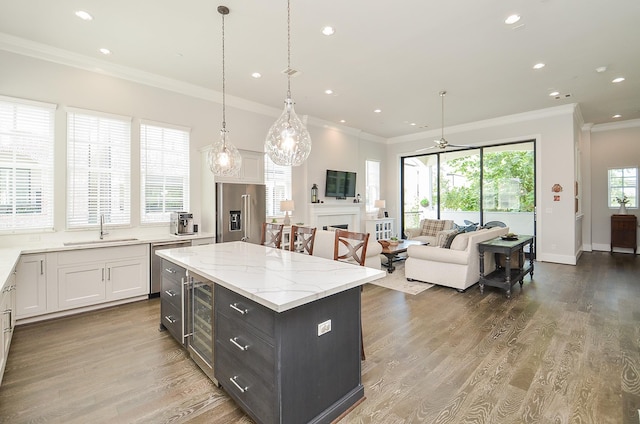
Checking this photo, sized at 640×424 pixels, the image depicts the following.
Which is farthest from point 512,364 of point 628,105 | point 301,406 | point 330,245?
A: point 628,105

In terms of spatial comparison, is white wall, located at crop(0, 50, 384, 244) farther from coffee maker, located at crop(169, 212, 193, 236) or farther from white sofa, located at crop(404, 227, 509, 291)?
white sofa, located at crop(404, 227, 509, 291)

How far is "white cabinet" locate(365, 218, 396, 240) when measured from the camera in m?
8.63

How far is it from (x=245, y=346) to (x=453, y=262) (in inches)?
147

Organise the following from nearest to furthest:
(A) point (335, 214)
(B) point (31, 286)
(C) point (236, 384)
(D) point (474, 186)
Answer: (C) point (236, 384) → (B) point (31, 286) → (A) point (335, 214) → (D) point (474, 186)

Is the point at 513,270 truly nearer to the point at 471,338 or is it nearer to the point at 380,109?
the point at 471,338

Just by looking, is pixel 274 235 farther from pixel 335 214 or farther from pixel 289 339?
pixel 335 214

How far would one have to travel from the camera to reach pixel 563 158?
21.4ft

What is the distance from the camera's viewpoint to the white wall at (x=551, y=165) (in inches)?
253

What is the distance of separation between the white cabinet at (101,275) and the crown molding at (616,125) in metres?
11.0

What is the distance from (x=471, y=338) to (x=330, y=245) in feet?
6.95

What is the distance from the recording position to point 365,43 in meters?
3.81

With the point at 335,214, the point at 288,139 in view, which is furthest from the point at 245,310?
the point at 335,214

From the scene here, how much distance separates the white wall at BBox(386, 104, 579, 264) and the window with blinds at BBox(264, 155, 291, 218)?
529 centimetres

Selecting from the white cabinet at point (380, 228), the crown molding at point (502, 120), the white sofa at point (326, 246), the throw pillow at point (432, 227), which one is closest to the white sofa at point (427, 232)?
the throw pillow at point (432, 227)
